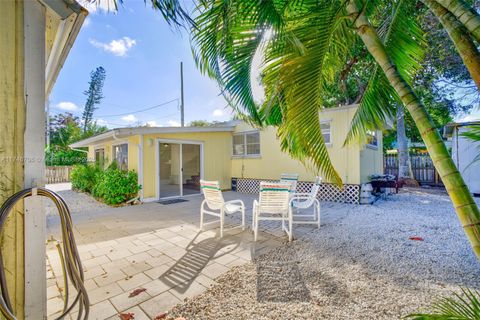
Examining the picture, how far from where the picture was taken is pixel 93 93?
27812 mm

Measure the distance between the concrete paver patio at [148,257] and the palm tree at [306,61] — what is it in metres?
2.15

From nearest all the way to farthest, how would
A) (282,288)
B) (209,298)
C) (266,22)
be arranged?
(266,22) → (209,298) → (282,288)

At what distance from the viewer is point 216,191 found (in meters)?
4.55

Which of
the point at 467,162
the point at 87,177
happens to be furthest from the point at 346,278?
the point at 87,177

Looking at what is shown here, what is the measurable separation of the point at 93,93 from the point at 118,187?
1029 inches

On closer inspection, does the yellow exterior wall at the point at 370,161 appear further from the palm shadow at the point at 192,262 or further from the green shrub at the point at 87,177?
the green shrub at the point at 87,177

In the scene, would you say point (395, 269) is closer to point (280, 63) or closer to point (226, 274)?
point (226, 274)

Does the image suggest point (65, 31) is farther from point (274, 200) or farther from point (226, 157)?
point (226, 157)

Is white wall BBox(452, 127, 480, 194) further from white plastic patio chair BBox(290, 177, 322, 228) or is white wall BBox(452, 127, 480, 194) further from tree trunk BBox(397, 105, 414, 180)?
white plastic patio chair BBox(290, 177, 322, 228)

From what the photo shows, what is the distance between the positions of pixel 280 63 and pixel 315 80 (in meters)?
0.35

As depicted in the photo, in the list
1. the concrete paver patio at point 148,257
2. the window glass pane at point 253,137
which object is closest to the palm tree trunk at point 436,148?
the concrete paver patio at point 148,257

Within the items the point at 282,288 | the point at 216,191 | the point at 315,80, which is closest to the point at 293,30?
the point at 315,80

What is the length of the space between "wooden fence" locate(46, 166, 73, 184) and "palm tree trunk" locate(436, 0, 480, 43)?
20370 mm

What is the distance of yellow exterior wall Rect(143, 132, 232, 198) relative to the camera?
27.8ft
